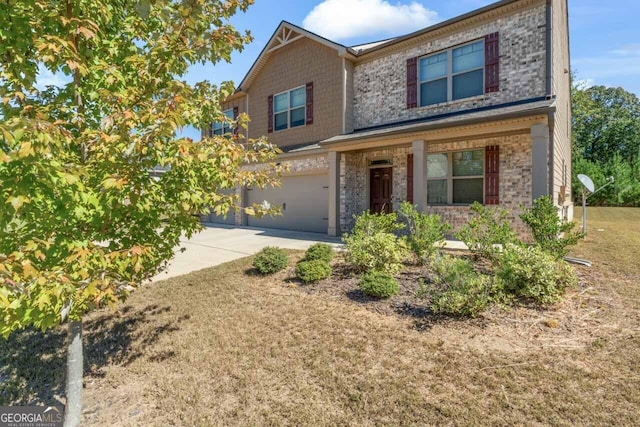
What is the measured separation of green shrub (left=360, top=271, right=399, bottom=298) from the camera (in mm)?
5109

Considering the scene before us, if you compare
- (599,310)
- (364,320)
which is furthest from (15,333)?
(599,310)

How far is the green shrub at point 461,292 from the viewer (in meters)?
4.33

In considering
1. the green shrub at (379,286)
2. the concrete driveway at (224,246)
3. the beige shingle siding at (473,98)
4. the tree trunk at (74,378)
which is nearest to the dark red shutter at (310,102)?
the beige shingle siding at (473,98)

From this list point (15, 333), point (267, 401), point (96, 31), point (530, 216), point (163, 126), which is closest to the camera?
point (163, 126)

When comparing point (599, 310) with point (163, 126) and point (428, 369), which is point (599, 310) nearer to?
point (428, 369)

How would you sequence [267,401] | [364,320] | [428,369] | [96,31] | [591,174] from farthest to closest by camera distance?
[591,174] → [364,320] → [428,369] → [267,401] → [96,31]

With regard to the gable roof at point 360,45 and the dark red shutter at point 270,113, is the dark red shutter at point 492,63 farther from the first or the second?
the dark red shutter at point 270,113

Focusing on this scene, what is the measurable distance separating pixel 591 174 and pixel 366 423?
35612mm

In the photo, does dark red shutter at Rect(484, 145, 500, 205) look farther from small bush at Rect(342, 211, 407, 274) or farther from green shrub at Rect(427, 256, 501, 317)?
green shrub at Rect(427, 256, 501, 317)

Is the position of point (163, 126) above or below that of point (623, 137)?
below

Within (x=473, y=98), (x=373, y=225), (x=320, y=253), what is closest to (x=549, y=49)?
(x=473, y=98)

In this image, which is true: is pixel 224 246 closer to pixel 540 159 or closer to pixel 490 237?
pixel 490 237

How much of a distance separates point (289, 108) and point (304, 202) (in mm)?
4277

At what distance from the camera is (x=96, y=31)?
2637 mm
